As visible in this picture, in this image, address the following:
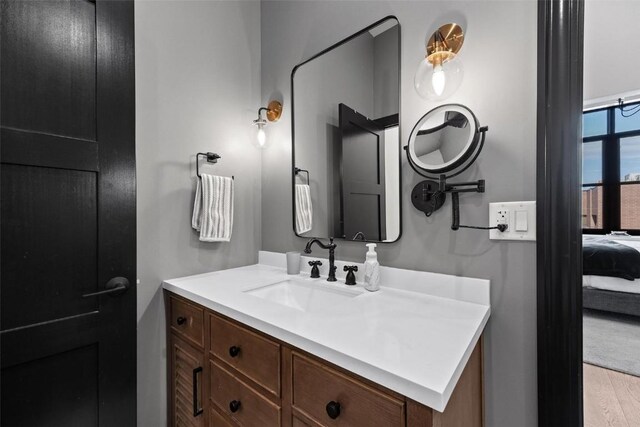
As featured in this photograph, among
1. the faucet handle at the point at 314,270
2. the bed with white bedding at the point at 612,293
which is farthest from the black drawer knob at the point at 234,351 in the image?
the bed with white bedding at the point at 612,293

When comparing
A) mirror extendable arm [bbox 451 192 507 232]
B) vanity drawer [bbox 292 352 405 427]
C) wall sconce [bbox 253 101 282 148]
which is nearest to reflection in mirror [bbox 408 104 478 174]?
mirror extendable arm [bbox 451 192 507 232]

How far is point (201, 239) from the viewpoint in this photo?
1.45m

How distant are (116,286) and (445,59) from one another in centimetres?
152

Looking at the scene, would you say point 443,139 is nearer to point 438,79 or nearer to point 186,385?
point 438,79

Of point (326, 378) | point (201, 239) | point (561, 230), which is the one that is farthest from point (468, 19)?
point (201, 239)

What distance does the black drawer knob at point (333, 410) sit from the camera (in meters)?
0.64

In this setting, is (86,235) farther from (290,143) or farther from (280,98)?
(280,98)

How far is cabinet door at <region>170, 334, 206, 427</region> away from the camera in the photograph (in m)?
1.14

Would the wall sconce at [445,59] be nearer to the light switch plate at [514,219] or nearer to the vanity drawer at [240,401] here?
the light switch plate at [514,219]

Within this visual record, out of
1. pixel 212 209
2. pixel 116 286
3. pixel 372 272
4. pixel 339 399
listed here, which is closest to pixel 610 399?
pixel 372 272

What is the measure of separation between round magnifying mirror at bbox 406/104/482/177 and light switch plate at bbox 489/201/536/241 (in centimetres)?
19

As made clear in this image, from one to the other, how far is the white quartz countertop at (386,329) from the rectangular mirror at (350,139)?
31 cm

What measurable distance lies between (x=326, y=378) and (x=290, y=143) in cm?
127

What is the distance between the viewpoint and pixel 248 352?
2.97 ft
